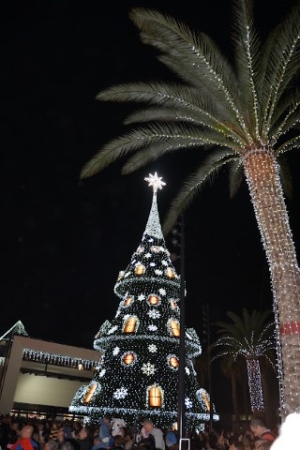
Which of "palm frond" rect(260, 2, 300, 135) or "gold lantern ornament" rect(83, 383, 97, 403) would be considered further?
"gold lantern ornament" rect(83, 383, 97, 403)

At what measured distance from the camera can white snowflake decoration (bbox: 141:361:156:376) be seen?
1951 centimetres

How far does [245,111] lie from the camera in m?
9.73

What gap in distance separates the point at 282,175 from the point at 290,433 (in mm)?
9745

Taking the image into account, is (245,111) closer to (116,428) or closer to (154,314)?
(116,428)

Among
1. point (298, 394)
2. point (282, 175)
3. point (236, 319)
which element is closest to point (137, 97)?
point (282, 175)

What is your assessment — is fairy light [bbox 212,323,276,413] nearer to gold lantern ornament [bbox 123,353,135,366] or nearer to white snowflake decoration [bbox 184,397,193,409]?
white snowflake decoration [bbox 184,397,193,409]

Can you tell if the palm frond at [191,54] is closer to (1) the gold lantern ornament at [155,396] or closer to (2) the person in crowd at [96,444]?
(2) the person in crowd at [96,444]

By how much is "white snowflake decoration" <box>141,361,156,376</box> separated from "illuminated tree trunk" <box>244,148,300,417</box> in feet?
41.3

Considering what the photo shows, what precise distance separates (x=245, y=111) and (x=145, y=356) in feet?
47.4

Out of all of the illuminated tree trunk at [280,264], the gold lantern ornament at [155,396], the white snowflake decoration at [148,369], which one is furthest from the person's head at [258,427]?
the white snowflake decoration at [148,369]

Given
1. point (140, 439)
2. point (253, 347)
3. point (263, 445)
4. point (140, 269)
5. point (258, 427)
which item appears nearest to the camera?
point (263, 445)

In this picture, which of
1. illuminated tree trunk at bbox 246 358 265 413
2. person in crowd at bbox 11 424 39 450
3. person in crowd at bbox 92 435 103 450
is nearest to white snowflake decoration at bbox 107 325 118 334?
illuminated tree trunk at bbox 246 358 265 413

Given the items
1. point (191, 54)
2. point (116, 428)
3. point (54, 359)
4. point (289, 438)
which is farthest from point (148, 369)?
point (289, 438)

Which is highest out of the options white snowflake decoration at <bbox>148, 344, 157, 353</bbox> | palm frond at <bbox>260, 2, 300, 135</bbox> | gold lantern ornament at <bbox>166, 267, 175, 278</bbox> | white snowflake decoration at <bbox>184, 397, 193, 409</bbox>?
gold lantern ornament at <bbox>166, 267, 175, 278</bbox>
